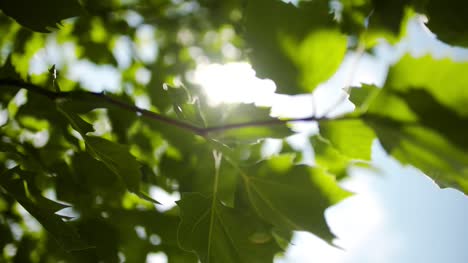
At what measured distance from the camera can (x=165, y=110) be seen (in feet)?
5.14

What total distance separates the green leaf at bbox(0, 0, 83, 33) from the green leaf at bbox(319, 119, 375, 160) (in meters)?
0.42

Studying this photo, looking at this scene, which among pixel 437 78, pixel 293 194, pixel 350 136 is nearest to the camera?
pixel 437 78

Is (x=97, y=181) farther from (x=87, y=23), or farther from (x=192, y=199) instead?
(x=87, y=23)

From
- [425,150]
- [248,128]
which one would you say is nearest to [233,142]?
[248,128]

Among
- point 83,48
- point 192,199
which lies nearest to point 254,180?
point 192,199

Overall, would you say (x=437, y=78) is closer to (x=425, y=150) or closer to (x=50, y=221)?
(x=425, y=150)

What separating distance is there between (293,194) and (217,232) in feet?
0.55

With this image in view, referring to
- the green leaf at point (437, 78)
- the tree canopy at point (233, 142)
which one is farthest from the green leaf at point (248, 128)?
the green leaf at point (437, 78)

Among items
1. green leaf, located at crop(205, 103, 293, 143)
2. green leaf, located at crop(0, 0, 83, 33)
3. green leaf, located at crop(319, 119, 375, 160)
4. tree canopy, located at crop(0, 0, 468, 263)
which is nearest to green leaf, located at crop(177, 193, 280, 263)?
tree canopy, located at crop(0, 0, 468, 263)

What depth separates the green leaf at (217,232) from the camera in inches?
29.1

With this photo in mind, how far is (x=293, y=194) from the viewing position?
68cm

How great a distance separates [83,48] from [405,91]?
1.90 meters

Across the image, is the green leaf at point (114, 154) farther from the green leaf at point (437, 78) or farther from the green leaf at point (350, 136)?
the green leaf at point (437, 78)

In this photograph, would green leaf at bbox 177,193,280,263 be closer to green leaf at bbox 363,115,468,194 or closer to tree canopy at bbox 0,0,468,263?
tree canopy at bbox 0,0,468,263
